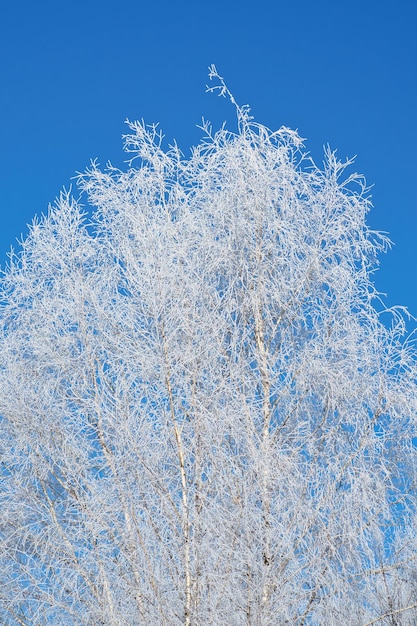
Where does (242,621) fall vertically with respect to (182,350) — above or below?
below

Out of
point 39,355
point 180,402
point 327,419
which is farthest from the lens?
point 39,355

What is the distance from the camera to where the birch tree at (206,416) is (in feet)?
26.9

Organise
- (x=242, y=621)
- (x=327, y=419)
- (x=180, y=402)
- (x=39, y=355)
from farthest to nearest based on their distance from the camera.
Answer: (x=39, y=355) → (x=327, y=419) → (x=180, y=402) → (x=242, y=621)

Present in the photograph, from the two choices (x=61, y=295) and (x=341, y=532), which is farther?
(x=61, y=295)

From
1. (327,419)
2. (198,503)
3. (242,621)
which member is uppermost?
(327,419)

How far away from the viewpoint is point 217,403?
28.2 ft

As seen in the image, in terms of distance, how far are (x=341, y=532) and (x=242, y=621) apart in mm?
1283

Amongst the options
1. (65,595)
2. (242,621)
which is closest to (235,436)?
(242,621)

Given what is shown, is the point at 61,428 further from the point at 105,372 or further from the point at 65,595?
the point at 65,595

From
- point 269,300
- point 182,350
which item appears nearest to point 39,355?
point 182,350

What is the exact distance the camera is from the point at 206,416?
8.42 meters

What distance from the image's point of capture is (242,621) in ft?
26.3

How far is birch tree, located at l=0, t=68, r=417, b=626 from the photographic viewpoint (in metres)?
8.21

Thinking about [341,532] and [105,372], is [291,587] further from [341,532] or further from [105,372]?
[105,372]
